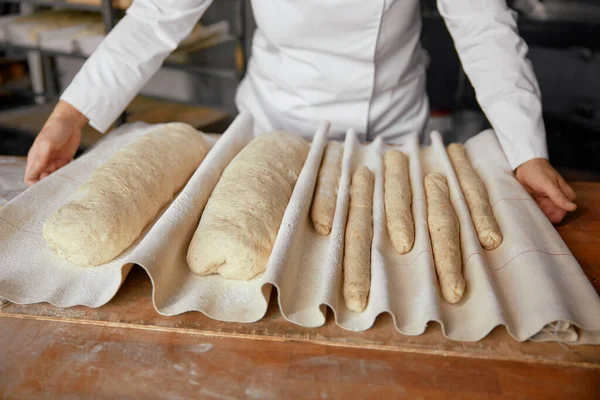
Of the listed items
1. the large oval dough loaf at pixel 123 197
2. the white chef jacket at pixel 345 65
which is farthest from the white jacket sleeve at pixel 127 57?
the large oval dough loaf at pixel 123 197

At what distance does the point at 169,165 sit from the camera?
1.50 m

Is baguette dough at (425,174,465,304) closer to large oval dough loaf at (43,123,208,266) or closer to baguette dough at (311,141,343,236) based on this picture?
baguette dough at (311,141,343,236)

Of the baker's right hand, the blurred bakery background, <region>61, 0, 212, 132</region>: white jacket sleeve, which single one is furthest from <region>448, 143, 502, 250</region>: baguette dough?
the blurred bakery background

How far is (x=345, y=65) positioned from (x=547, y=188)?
0.83m

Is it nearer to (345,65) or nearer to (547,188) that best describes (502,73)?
(547,188)

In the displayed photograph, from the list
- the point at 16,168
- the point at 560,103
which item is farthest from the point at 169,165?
the point at 560,103

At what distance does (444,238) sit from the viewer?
1.22m

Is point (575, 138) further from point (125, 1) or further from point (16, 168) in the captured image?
point (16, 168)

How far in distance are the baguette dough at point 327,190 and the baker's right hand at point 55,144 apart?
0.86m

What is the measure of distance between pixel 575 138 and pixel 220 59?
2605 mm

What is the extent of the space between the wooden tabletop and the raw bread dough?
246 millimetres

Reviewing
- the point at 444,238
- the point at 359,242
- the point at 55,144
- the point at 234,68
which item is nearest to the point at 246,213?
the point at 359,242

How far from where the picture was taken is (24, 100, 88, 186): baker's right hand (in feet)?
5.14

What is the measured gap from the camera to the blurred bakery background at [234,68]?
3.26 meters
